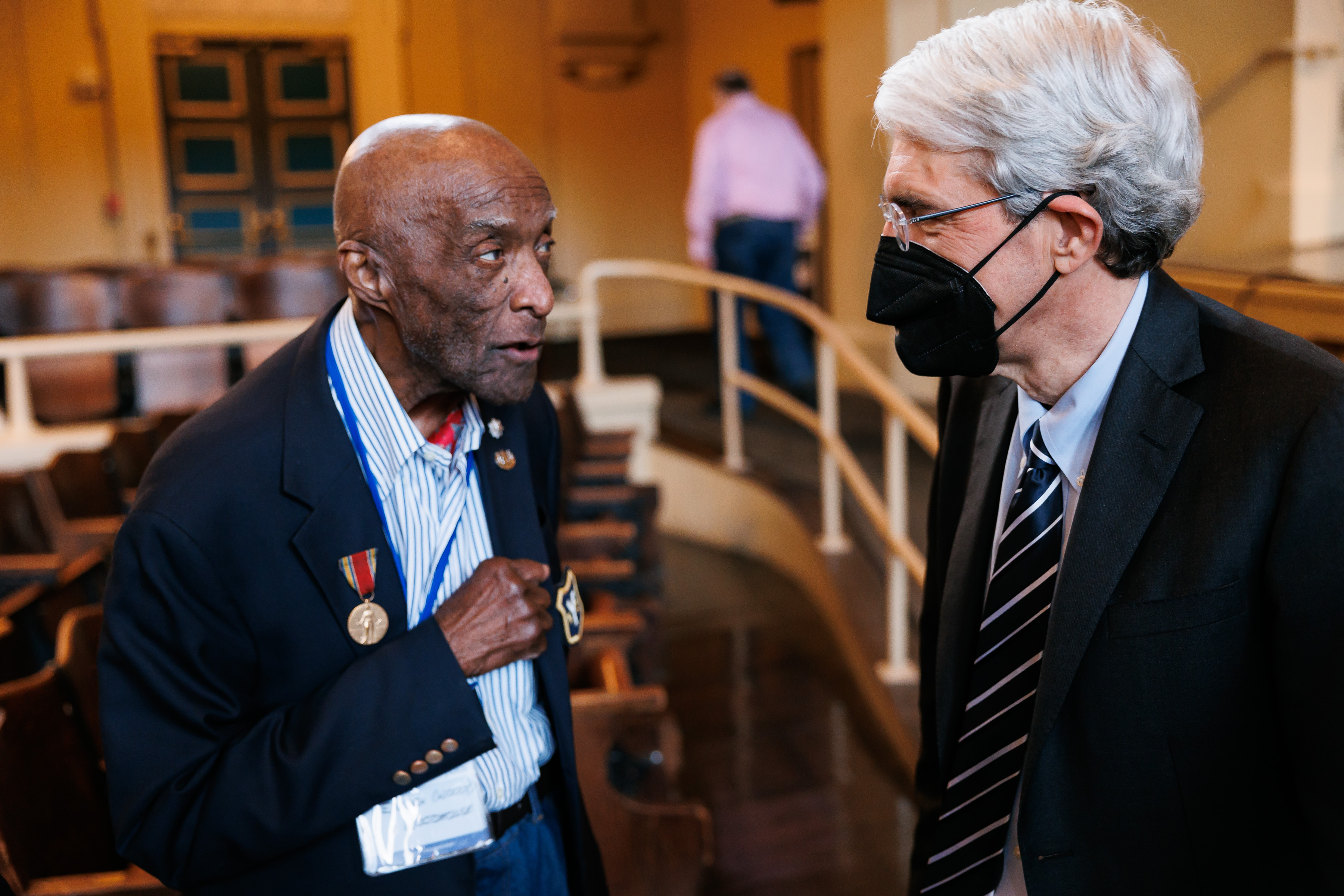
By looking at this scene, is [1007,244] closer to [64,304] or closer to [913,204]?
[913,204]

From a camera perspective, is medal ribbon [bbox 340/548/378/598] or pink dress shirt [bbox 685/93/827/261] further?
pink dress shirt [bbox 685/93/827/261]

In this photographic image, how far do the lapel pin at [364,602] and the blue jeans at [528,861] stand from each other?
0.27m

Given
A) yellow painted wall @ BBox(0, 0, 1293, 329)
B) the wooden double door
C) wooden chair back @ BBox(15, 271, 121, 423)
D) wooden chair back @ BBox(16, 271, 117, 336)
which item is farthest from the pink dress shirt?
the wooden double door

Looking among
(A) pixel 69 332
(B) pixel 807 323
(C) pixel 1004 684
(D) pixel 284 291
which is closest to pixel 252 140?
(D) pixel 284 291

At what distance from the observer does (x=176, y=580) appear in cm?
107

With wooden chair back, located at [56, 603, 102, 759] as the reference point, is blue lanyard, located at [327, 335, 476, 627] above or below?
above

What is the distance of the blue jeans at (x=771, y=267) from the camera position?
5.69 meters

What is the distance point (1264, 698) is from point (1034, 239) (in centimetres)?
46

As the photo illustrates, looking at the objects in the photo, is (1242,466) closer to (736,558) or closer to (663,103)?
(736,558)

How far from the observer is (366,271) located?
45.9 inches

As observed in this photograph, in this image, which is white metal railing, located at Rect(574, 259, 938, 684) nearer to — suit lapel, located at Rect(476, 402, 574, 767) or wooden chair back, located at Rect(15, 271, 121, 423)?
suit lapel, located at Rect(476, 402, 574, 767)

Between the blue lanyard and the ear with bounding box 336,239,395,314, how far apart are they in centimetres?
9

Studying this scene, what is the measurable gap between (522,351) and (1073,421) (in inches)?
22.9

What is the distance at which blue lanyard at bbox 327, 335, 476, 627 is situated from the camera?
3.92ft
